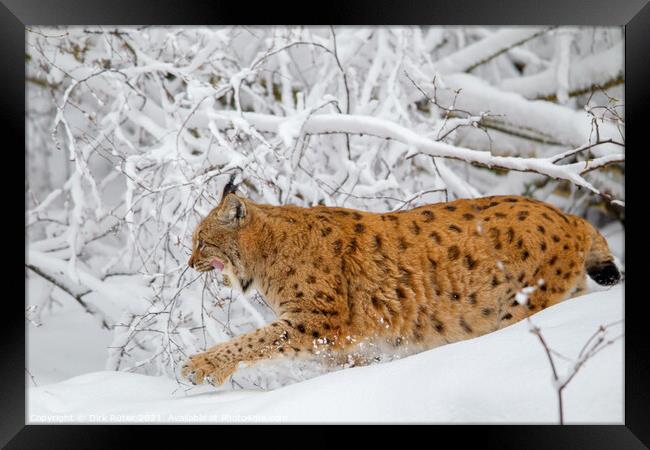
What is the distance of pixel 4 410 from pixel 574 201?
4.12m

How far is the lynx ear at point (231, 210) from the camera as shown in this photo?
5395mm

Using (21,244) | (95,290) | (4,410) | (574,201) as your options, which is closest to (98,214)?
(95,290)

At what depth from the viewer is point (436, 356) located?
471 cm

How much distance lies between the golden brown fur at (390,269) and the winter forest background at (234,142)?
0.29 meters

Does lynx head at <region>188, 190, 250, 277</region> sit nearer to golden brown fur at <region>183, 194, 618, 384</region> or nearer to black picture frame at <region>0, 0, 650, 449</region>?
golden brown fur at <region>183, 194, 618, 384</region>

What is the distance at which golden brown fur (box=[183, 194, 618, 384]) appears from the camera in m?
5.18

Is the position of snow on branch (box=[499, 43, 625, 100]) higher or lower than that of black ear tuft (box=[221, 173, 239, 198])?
higher

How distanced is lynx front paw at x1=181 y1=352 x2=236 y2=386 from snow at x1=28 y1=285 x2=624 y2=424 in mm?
82

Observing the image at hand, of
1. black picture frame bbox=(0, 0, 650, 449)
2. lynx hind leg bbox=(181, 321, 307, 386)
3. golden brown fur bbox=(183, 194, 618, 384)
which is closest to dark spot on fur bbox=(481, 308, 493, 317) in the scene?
golden brown fur bbox=(183, 194, 618, 384)

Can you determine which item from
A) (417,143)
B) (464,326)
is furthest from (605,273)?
(417,143)

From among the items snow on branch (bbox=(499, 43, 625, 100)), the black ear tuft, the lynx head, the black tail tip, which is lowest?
the black tail tip

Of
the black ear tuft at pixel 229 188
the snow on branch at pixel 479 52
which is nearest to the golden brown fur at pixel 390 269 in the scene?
the black ear tuft at pixel 229 188
